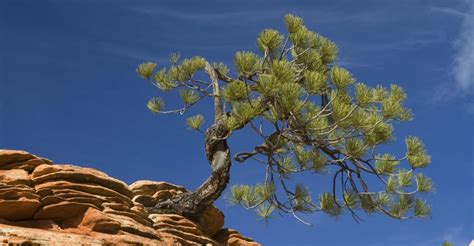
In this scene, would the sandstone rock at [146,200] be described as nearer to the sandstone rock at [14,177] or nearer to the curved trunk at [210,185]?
the curved trunk at [210,185]

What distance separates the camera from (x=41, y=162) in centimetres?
980

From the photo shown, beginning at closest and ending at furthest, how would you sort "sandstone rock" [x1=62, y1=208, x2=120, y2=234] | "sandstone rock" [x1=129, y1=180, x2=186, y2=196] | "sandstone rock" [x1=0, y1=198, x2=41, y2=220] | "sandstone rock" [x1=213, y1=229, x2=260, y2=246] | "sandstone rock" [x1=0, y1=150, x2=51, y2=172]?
1. "sandstone rock" [x1=0, y1=198, x2=41, y2=220]
2. "sandstone rock" [x1=62, y1=208, x2=120, y2=234]
3. "sandstone rock" [x1=0, y1=150, x2=51, y2=172]
4. "sandstone rock" [x1=213, y1=229, x2=260, y2=246]
5. "sandstone rock" [x1=129, y1=180, x2=186, y2=196]

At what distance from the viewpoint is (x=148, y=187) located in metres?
11.4

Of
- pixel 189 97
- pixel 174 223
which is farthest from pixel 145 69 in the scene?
pixel 174 223

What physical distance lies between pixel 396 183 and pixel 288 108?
264 cm

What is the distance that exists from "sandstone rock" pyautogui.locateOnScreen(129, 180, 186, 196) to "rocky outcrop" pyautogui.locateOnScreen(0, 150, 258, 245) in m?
0.83

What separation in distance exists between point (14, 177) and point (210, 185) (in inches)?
127

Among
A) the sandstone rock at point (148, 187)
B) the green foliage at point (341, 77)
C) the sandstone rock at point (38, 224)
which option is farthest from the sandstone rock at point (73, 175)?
the green foliage at point (341, 77)

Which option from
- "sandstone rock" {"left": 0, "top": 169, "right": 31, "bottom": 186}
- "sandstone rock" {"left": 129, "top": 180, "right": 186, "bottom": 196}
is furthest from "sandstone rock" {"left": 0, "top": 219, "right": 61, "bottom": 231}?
"sandstone rock" {"left": 129, "top": 180, "right": 186, "bottom": 196}

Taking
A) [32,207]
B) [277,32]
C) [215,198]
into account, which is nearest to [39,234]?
[32,207]

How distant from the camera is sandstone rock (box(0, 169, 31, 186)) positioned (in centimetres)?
897

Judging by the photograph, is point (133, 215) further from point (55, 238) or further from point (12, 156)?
point (12, 156)

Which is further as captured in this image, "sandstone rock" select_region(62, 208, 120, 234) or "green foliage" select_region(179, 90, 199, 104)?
"green foliage" select_region(179, 90, 199, 104)

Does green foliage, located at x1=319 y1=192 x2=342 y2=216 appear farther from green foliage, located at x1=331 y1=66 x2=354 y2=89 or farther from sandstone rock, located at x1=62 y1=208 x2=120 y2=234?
sandstone rock, located at x1=62 y1=208 x2=120 y2=234
